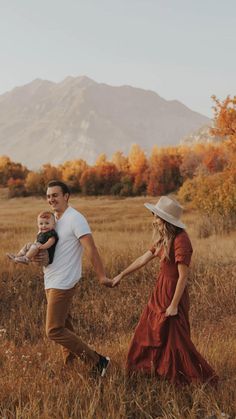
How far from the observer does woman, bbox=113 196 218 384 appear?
4.64 metres

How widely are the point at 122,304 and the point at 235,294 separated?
2.20 meters

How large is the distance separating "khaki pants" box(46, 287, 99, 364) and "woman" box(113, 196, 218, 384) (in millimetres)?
455

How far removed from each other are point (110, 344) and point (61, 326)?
205 cm

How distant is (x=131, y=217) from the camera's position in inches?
1542

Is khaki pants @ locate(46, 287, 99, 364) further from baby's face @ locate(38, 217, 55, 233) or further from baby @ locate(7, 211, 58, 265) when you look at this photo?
baby's face @ locate(38, 217, 55, 233)

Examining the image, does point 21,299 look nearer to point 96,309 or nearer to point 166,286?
point 96,309

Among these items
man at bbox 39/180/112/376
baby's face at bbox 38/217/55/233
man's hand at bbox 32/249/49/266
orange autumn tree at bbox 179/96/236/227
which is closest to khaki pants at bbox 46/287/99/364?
man at bbox 39/180/112/376

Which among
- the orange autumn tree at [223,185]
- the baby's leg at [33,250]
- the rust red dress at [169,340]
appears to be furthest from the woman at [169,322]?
the orange autumn tree at [223,185]

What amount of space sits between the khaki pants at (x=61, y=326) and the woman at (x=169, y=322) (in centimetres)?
46

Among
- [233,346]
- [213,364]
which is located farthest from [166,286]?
[233,346]

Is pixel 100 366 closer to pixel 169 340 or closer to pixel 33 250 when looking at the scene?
pixel 169 340

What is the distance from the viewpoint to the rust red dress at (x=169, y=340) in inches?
183

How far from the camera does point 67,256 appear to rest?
4.92m

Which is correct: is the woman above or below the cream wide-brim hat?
below
